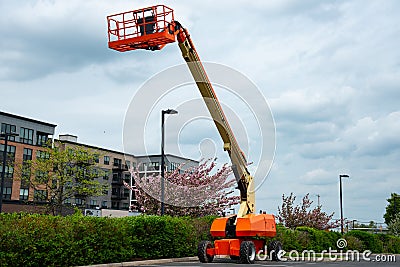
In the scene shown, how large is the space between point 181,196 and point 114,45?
2425cm

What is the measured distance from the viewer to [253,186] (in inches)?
859

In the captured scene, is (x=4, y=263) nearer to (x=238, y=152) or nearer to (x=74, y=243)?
(x=74, y=243)

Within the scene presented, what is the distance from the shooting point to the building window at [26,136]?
233 feet

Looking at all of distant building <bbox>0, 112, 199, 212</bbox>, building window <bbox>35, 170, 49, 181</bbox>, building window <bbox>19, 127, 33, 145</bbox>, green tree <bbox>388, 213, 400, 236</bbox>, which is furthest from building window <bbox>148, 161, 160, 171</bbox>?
building window <bbox>35, 170, 49, 181</bbox>

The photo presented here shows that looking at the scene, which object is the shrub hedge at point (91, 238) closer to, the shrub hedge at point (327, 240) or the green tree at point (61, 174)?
the shrub hedge at point (327, 240)

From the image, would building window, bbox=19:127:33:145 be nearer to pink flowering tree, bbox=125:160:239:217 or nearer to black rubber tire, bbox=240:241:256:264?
pink flowering tree, bbox=125:160:239:217

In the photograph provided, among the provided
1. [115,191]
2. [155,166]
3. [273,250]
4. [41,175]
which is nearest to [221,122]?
[273,250]

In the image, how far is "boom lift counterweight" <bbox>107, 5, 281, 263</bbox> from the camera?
1489cm

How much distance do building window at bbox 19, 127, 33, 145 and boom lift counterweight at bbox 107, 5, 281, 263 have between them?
184 feet

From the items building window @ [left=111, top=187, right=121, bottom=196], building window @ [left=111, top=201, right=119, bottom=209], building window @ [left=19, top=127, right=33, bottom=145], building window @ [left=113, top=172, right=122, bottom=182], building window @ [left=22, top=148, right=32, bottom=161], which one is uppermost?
building window @ [left=19, top=127, right=33, bottom=145]

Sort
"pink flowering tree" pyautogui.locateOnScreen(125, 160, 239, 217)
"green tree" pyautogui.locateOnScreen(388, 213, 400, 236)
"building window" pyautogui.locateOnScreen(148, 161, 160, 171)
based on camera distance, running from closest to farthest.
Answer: "pink flowering tree" pyautogui.locateOnScreen(125, 160, 239, 217)
"green tree" pyautogui.locateOnScreen(388, 213, 400, 236)
"building window" pyautogui.locateOnScreen(148, 161, 160, 171)

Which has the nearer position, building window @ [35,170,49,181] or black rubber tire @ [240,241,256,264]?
black rubber tire @ [240,241,256,264]

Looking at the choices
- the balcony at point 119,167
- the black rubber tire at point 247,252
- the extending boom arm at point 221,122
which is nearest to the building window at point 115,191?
the balcony at point 119,167

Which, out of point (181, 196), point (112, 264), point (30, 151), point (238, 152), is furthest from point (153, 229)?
point (30, 151)
